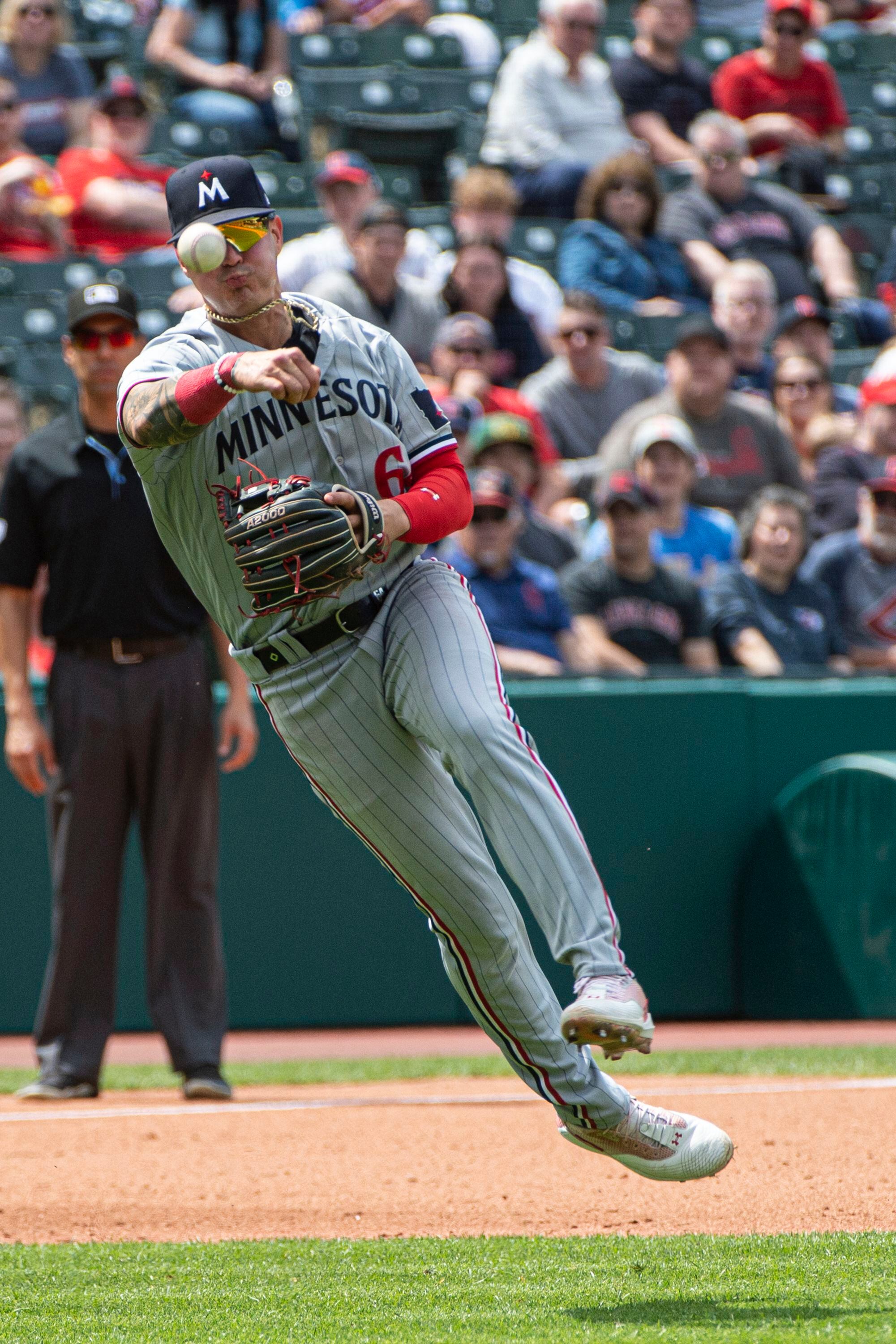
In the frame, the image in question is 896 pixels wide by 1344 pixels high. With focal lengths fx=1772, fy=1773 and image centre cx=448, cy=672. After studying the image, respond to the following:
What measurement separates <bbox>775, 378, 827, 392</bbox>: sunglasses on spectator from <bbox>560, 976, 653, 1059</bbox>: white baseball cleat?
6877mm

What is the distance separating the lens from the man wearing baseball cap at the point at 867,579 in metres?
7.71

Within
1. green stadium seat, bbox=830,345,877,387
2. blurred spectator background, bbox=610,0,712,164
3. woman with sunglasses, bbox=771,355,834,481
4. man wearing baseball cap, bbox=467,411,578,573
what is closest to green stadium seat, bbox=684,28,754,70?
blurred spectator background, bbox=610,0,712,164

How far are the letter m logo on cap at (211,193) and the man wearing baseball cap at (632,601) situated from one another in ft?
13.7

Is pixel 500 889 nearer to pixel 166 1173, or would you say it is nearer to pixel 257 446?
pixel 257 446

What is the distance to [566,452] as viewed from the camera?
8.95m

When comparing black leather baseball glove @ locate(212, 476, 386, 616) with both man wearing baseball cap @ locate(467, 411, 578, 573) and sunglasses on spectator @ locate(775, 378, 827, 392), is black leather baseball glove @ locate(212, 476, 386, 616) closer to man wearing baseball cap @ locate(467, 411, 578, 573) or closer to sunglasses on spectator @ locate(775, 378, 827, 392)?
man wearing baseball cap @ locate(467, 411, 578, 573)

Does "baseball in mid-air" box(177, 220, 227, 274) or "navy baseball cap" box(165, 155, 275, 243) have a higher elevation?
"navy baseball cap" box(165, 155, 275, 243)

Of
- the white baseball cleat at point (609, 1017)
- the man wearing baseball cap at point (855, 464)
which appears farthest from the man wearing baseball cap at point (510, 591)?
the white baseball cleat at point (609, 1017)

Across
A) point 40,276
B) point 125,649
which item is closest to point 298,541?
point 125,649

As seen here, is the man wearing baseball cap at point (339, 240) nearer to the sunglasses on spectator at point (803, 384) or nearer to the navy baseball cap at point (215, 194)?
the sunglasses on spectator at point (803, 384)

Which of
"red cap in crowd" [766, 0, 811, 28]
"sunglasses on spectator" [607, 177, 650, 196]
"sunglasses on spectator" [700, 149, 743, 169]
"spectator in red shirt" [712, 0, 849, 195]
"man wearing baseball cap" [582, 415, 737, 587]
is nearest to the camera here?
"man wearing baseball cap" [582, 415, 737, 587]

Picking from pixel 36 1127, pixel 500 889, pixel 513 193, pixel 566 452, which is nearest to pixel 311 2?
pixel 513 193

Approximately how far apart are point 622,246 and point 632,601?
3662 mm

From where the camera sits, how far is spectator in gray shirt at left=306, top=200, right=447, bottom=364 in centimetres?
844
